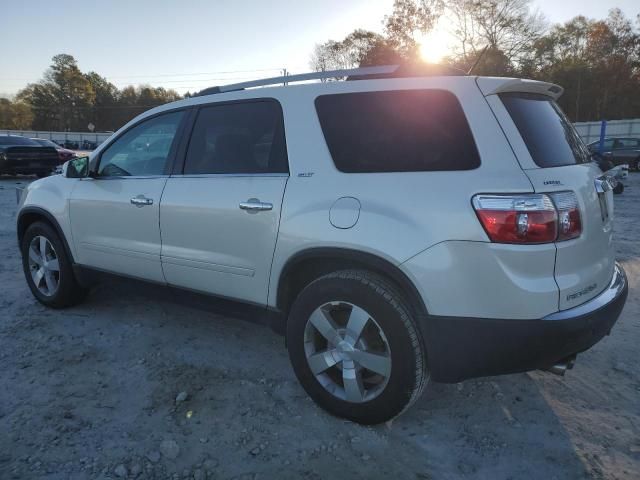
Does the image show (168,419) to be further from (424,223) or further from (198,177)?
(424,223)

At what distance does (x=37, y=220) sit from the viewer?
442 centimetres

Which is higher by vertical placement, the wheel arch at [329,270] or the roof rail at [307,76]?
the roof rail at [307,76]

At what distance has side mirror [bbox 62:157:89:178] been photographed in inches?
154

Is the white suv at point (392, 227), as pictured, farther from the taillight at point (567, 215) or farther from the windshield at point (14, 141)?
the windshield at point (14, 141)

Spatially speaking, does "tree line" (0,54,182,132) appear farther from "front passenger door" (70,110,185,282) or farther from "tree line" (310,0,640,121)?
"front passenger door" (70,110,185,282)

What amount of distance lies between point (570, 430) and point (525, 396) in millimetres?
366

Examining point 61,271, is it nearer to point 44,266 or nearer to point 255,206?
point 44,266

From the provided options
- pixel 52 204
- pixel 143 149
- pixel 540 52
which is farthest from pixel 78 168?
pixel 540 52

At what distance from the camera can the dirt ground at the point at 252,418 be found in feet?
7.70

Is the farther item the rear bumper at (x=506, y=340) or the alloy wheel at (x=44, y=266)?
the alloy wheel at (x=44, y=266)

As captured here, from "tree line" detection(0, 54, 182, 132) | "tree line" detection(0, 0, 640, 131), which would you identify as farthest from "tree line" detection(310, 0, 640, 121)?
"tree line" detection(0, 54, 182, 132)

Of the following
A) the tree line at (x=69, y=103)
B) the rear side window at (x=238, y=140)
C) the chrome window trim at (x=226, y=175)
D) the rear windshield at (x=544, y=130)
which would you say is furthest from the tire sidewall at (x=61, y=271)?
the tree line at (x=69, y=103)

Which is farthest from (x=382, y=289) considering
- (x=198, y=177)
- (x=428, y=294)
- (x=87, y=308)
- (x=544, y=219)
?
(x=87, y=308)

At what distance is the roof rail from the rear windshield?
71cm
